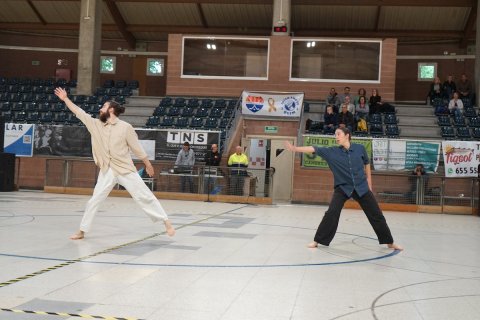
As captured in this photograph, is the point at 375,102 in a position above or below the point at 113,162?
above

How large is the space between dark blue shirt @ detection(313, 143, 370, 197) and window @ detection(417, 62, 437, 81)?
81.8 ft

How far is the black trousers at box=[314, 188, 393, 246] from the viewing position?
816cm

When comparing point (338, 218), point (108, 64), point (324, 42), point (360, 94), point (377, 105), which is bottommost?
point (338, 218)

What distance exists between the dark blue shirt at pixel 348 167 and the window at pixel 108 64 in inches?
1129

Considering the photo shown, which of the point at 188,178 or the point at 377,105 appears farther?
the point at 377,105

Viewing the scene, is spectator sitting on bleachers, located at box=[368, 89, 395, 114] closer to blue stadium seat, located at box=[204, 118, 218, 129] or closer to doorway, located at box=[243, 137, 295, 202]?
doorway, located at box=[243, 137, 295, 202]

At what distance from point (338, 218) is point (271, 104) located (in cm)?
1476

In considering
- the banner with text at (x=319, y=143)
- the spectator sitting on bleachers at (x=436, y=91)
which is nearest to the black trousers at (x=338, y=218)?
the banner with text at (x=319, y=143)

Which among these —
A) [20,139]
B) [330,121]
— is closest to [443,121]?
[330,121]

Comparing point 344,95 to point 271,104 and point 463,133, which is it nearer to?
point 271,104

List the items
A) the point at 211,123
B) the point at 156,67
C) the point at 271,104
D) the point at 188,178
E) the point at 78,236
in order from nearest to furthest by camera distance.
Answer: the point at 78,236 → the point at 188,178 → the point at 211,123 → the point at 271,104 → the point at 156,67

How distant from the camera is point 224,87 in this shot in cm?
2553

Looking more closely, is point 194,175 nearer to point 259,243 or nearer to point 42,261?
point 259,243

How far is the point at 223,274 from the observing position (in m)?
5.84
